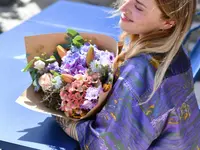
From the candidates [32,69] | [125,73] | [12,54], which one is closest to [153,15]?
[125,73]

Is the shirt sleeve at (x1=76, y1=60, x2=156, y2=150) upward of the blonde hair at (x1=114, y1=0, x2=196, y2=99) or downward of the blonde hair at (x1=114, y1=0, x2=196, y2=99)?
downward

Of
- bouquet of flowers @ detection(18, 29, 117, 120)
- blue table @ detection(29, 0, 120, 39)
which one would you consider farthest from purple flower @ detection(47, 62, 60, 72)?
blue table @ detection(29, 0, 120, 39)

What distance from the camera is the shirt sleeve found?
47.0 inches

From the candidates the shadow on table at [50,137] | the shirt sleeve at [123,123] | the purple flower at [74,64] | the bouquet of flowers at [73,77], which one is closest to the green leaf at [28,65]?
the bouquet of flowers at [73,77]

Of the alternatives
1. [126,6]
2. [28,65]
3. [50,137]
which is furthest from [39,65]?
[126,6]

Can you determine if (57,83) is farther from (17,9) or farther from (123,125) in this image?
(17,9)

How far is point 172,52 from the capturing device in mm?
1228

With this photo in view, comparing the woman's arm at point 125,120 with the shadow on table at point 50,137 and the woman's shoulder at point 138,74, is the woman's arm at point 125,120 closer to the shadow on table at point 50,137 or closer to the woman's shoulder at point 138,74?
the woman's shoulder at point 138,74

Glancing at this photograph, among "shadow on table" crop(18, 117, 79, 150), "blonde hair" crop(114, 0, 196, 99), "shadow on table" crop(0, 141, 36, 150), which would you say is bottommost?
"shadow on table" crop(0, 141, 36, 150)

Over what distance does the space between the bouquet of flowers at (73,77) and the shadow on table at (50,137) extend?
0.32ft

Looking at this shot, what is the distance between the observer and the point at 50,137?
53.4 inches

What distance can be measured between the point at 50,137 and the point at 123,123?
30cm

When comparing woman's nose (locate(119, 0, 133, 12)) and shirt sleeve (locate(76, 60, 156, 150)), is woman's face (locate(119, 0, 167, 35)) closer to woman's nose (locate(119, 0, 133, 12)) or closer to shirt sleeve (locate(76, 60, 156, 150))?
woman's nose (locate(119, 0, 133, 12))

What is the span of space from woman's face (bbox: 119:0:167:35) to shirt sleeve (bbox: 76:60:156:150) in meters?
0.16
